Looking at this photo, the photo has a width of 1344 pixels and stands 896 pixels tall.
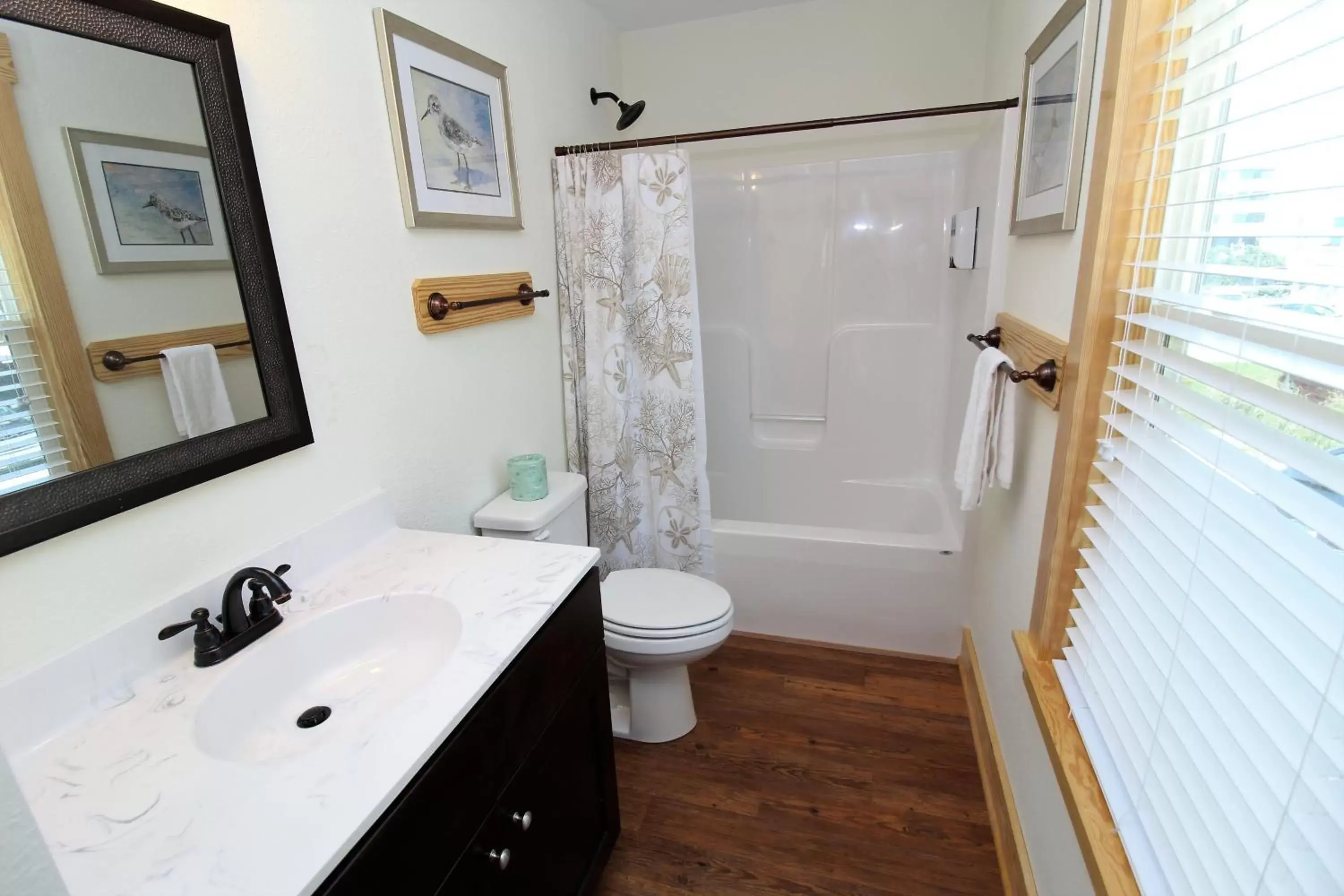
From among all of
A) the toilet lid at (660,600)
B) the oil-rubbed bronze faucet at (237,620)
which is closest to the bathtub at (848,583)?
the toilet lid at (660,600)

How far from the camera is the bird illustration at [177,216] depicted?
932 millimetres

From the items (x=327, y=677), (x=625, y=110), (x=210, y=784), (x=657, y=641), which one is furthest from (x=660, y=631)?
(x=625, y=110)

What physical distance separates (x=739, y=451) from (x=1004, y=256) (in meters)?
1.47

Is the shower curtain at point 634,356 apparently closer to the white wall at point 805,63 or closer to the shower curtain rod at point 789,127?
the shower curtain rod at point 789,127

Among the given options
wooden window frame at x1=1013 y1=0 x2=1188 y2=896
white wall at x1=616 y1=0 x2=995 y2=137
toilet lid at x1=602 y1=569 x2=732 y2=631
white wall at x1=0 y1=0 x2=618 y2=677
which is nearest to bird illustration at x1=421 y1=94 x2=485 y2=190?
white wall at x1=0 y1=0 x2=618 y2=677

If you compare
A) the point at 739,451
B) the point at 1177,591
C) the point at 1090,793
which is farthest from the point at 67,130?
the point at 739,451

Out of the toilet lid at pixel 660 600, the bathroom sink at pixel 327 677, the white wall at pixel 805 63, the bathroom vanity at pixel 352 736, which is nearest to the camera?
the bathroom vanity at pixel 352 736

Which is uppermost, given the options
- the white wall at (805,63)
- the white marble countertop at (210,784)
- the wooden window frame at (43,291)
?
the white wall at (805,63)

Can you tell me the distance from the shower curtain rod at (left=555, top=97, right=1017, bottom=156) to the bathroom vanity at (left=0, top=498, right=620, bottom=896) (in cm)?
128

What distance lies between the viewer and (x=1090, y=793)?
0.91 metres

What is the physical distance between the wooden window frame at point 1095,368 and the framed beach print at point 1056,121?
0.54 feet

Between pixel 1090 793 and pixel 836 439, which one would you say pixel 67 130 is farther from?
pixel 836 439

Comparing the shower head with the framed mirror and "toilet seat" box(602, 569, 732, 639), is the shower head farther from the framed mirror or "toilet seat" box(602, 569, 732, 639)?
"toilet seat" box(602, 569, 732, 639)

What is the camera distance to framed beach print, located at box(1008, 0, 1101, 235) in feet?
3.76
